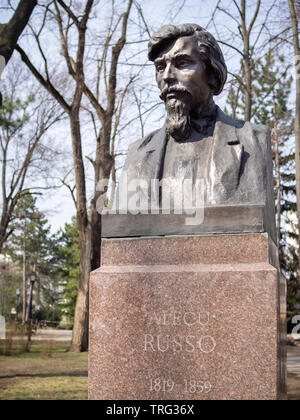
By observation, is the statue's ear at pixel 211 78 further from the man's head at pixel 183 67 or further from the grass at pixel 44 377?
the grass at pixel 44 377

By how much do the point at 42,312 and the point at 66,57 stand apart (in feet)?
113

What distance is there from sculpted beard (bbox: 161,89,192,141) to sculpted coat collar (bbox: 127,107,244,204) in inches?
7.5

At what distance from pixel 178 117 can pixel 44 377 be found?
8429 millimetres

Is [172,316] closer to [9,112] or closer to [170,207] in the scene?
A: [170,207]

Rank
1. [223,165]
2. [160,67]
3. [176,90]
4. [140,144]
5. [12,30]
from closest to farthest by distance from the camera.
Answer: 1. [223,165]
2. [176,90]
3. [160,67]
4. [140,144]
5. [12,30]

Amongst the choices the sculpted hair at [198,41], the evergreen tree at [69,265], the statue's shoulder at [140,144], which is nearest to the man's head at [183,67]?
the sculpted hair at [198,41]

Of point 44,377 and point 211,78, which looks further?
point 44,377

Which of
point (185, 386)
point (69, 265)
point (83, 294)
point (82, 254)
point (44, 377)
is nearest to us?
point (185, 386)

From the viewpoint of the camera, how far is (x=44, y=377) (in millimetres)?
11008

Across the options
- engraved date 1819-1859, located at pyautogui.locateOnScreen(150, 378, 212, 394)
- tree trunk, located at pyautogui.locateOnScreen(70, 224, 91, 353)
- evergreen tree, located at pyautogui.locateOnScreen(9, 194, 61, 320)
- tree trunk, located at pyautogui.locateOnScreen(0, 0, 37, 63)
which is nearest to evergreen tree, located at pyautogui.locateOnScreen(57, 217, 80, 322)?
evergreen tree, located at pyautogui.locateOnScreen(9, 194, 61, 320)

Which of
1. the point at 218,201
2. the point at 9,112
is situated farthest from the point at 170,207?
the point at 9,112

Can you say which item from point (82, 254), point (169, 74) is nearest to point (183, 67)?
point (169, 74)

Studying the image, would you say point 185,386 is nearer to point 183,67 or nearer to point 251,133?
point 251,133
